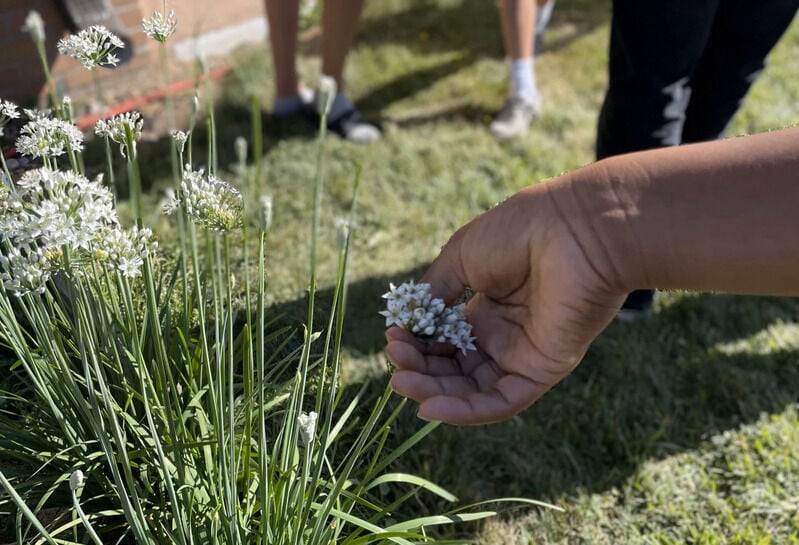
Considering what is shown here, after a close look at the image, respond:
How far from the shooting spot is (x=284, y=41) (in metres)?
2.98

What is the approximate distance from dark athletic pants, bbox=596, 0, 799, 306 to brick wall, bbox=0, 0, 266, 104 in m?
1.61

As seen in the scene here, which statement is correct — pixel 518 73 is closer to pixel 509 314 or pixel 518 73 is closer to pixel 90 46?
pixel 509 314

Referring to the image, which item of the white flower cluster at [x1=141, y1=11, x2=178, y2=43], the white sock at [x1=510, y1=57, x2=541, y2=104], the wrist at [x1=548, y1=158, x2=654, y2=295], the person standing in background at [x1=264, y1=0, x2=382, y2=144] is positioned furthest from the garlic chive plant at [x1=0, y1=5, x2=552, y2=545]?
the white sock at [x1=510, y1=57, x2=541, y2=104]

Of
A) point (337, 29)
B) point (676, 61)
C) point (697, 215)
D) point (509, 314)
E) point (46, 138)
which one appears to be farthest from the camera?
point (337, 29)

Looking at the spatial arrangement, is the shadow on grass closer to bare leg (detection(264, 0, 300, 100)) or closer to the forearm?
the forearm

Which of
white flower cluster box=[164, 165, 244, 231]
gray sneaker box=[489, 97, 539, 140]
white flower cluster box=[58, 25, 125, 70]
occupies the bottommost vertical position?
gray sneaker box=[489, 97, 539, 140]

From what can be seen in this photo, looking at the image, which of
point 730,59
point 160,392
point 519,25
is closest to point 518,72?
point 519,25

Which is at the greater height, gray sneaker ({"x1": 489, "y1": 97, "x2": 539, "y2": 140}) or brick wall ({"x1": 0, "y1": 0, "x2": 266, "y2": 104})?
brick wall ({"x1": 0, "y1": 0, "x2": 266, "y2": 104})

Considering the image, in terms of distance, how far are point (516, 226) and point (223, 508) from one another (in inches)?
24.8

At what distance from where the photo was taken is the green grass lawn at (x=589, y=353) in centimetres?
174

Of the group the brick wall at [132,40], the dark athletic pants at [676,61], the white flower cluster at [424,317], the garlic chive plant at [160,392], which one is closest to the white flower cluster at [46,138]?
the garlic chive plant at [160,392]

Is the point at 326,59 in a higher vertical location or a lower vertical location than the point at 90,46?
lower

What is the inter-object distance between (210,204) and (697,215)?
697mm

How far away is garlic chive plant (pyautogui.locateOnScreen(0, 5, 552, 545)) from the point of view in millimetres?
881
